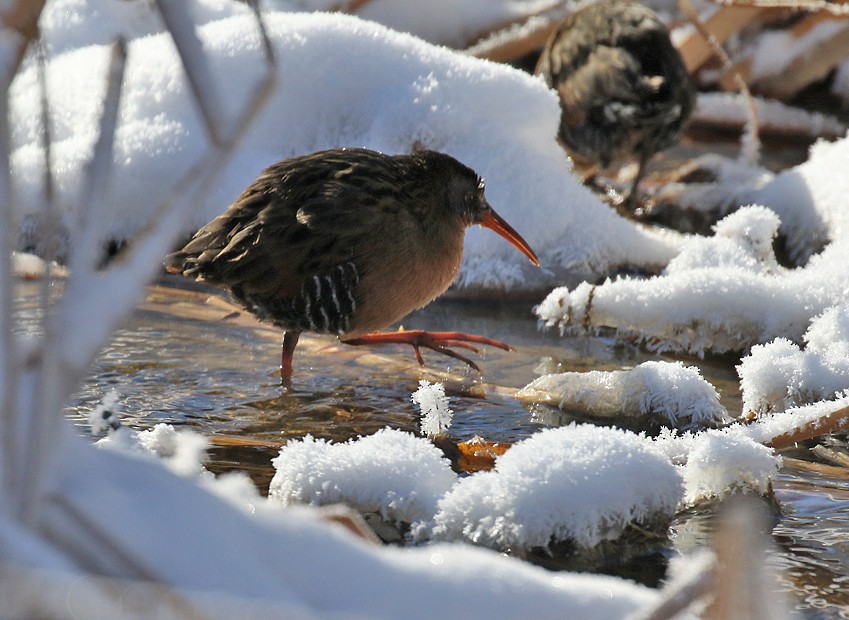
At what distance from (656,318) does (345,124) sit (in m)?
1.63

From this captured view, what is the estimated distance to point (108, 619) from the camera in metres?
0.79

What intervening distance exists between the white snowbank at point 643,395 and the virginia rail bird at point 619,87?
271cm

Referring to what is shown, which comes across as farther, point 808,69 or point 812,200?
point 808,69

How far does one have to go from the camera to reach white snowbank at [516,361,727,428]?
3.01 m

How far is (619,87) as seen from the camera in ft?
18.6

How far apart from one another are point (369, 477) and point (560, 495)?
1.21ft

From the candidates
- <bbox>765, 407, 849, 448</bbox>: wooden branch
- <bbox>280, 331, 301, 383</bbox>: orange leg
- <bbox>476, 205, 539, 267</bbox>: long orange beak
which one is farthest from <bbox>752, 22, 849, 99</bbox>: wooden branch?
<bbox>765, 407, 849, 448</bbox>: wooden branch

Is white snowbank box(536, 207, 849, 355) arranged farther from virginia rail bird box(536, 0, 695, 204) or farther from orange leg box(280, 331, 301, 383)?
virginia rail bird box(536, 0, 695, 204)

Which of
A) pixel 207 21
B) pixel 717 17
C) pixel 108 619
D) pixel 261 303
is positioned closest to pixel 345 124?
pixel 207 21

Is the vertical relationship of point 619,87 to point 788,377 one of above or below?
above

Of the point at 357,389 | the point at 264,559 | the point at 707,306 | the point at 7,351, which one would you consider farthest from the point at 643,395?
the point at 7,351

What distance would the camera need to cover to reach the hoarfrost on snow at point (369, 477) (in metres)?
2.23

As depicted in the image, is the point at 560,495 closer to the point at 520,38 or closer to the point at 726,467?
the point at 726,467

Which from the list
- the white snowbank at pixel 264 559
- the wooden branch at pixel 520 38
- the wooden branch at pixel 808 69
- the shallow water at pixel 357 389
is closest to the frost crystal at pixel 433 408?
the shallow water at pixel 357 389
